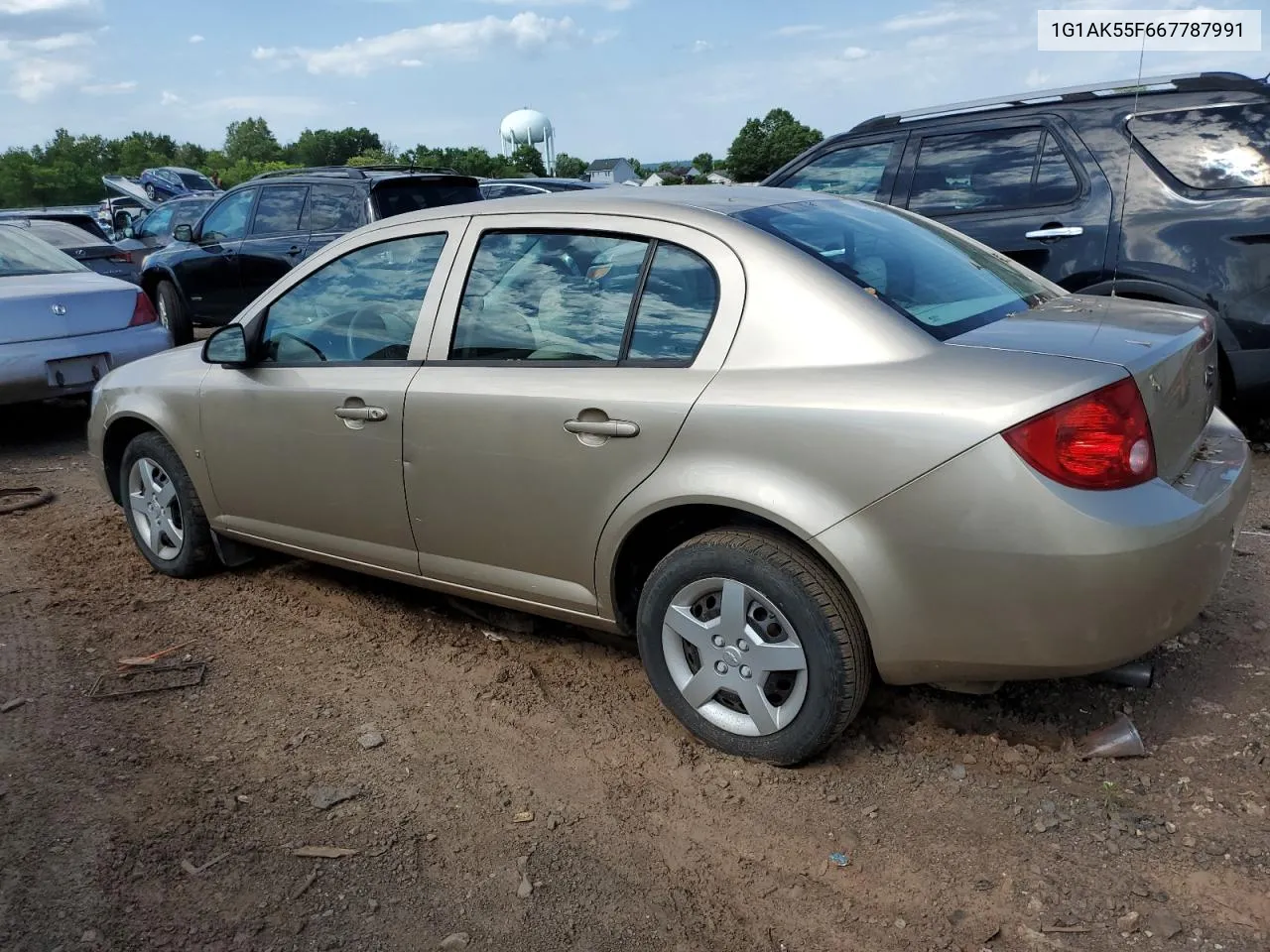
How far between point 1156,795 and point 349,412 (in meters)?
2.79

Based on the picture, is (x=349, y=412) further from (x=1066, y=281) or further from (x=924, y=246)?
(x=1066, y=281)

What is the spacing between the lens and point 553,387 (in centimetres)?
324

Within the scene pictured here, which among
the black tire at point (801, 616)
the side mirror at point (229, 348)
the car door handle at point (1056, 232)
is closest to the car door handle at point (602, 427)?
the black tire at point (801, 616)

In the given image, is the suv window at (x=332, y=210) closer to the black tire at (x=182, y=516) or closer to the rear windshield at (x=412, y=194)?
the rear windshield at (x=412, y=194)

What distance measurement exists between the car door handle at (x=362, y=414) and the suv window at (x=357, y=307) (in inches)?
7.7

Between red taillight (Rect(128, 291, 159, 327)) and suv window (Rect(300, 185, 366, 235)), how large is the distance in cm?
189

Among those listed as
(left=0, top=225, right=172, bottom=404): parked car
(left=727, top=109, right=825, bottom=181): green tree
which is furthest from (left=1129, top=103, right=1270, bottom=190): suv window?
(left=727, top=109, right=825, bottom=181): green tree

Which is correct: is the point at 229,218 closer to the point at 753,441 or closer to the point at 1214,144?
the point at 1214,144

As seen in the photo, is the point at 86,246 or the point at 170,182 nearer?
the point at 86,246

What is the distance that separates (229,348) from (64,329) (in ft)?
12.3

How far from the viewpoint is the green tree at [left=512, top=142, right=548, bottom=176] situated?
65.5 m

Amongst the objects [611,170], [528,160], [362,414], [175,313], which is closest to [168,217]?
[175,313]

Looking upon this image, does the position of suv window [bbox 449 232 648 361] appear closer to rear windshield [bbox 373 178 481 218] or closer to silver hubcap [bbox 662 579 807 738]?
silver hubcap [bbox 662 579 807 738]

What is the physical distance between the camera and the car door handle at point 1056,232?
18.8ft
